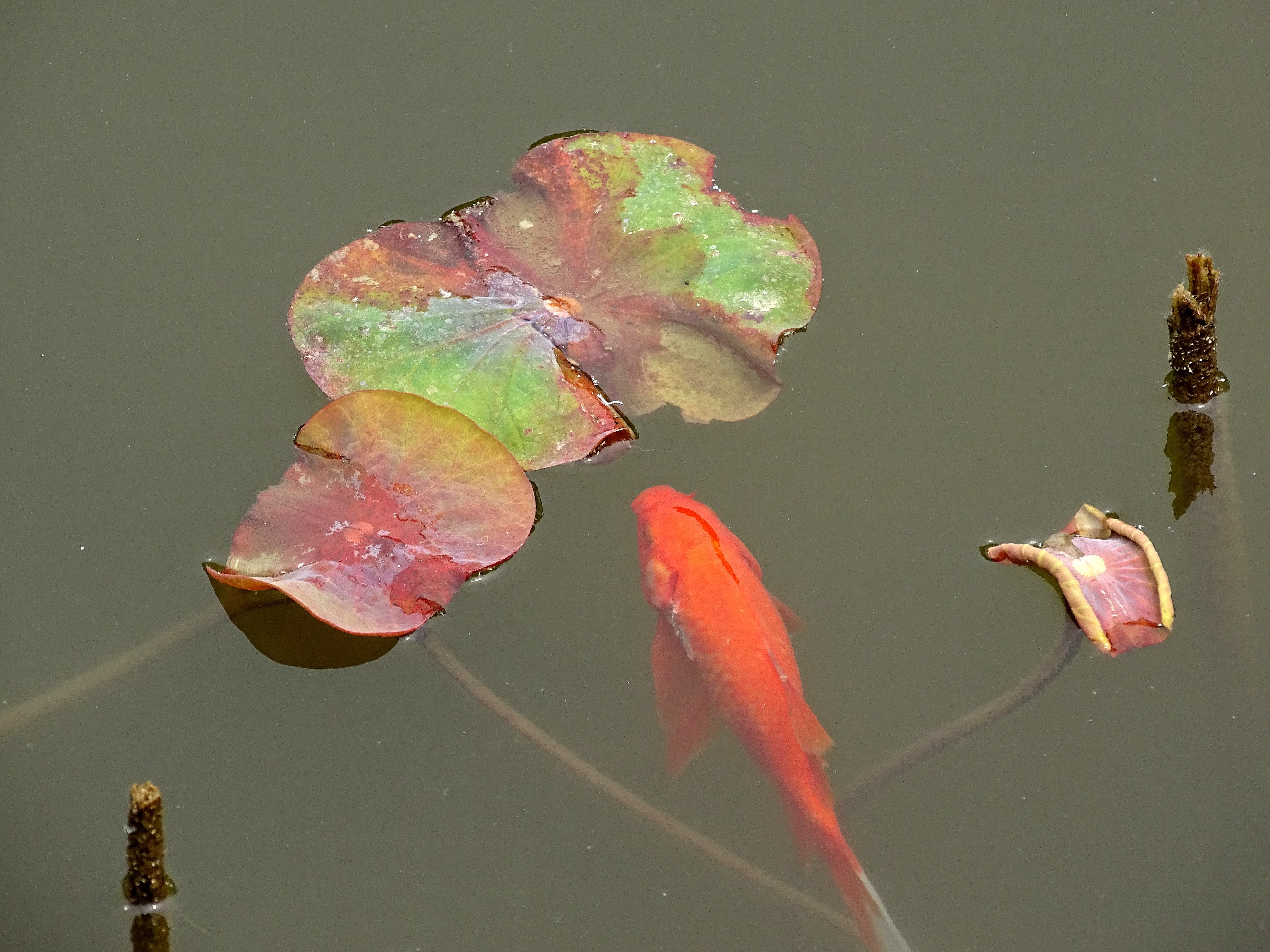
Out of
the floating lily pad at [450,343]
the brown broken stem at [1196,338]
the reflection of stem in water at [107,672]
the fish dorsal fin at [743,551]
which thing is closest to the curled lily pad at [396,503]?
the floating lily pad at [450,343]

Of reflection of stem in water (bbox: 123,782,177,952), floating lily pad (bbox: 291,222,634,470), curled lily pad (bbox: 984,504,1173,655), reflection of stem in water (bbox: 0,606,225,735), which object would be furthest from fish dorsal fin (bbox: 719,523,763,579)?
reflection of stem in water (bbox: 123,782,177,952)

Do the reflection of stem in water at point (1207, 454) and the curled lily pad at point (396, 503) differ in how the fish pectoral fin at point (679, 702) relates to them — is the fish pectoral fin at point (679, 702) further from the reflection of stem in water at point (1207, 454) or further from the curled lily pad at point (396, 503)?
the reflection of stem in water at point (1207, 454)

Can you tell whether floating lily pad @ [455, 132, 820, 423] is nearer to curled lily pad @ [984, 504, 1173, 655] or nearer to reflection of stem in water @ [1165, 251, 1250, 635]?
curled lily pad @ [984, 504, 1173, 655]

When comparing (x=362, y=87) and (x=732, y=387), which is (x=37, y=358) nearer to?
(x=362, y=87)

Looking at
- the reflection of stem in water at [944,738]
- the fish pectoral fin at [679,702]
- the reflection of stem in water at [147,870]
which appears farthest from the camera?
the fish pectoral fin at [679,702]

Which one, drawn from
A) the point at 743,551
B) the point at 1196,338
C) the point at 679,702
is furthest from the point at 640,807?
the point at 1196,338

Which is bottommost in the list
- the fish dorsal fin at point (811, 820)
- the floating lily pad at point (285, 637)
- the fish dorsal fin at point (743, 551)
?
the fish dorsal fin at point (811, 820)

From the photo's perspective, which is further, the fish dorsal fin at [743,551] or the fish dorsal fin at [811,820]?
the fish dorsal fin at [743,551]
